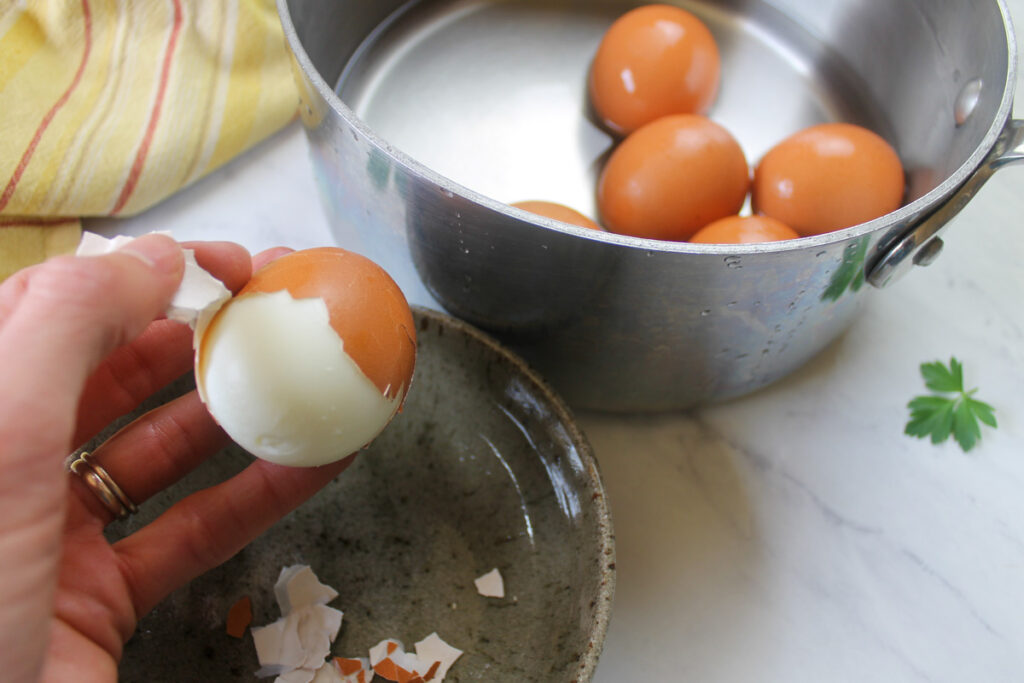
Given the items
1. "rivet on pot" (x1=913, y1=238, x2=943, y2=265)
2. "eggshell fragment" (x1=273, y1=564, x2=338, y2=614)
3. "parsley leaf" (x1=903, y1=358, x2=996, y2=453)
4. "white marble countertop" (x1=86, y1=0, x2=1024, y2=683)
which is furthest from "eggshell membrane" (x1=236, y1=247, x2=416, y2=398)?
"parsley leaf" (x1=903, y1=358, x2=996, y2=453)

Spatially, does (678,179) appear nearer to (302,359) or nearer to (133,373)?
(302,359)

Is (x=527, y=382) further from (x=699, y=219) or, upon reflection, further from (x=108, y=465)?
(x=108, y=465)

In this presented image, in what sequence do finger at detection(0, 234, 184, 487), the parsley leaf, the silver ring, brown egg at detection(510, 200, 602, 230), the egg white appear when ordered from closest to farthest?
finger at detection(0, 234, 184, 487) → the egg white → the silver ring → brown egg at detection(510, 200, 602, 230) → the parsley leaf

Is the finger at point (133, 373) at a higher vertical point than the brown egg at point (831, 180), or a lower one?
lower

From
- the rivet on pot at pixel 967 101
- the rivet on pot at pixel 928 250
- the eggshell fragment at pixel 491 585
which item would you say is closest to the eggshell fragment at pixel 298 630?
the eggshell fragment at pixel 491 585

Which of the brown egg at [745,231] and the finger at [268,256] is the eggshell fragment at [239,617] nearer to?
the finger at [268,256]

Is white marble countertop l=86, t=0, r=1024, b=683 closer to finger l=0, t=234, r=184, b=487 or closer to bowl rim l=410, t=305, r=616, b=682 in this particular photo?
bowl rim l=410, t=305, r=616, b=682
